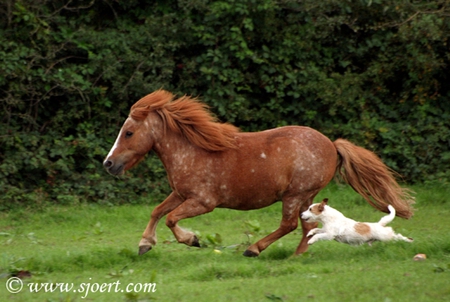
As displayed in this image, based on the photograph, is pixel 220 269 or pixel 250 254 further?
pixel 250 254

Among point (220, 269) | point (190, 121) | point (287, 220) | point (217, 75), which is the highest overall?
point (190, 121)

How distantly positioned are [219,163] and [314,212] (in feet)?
4.12

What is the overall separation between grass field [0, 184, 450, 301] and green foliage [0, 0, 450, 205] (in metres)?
2.94

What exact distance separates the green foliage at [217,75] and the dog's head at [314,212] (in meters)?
5.60

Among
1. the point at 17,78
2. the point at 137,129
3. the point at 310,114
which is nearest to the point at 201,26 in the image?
the point at 310,114

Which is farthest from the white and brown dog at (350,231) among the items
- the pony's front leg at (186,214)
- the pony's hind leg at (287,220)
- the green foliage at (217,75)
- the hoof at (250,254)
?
the green foliage at (217,75)

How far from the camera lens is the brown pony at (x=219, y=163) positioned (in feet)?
26.5

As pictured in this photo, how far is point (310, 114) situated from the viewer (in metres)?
14.8

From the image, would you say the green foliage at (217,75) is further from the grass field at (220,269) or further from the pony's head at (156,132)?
the pony's head at (156,132)

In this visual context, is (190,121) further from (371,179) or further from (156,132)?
(371,179)

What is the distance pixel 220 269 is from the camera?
7.11m

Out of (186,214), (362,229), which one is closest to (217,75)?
(186,214)

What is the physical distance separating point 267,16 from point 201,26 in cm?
140

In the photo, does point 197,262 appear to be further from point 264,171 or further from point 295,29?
point 295,29
